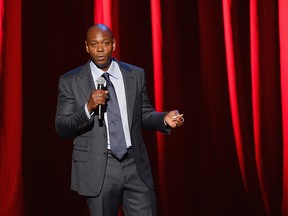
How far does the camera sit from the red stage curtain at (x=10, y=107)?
9.58 ft

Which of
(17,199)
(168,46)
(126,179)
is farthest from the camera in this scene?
(168,46)

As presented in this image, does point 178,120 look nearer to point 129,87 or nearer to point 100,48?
point 129,87

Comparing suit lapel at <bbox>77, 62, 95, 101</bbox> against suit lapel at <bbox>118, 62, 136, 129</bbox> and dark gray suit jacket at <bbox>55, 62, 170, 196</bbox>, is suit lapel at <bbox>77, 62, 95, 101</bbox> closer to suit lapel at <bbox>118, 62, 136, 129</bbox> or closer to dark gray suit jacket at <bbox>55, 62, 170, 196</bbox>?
dark gray suit jacket at <bbox>55, 62, 170, 196</bbox>

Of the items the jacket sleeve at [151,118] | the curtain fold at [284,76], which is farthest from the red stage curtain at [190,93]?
the jacket sleeve at [151,118]

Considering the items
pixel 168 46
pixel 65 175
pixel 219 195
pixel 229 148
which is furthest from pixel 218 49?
pixel 65 175

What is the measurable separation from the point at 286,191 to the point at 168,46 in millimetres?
1128

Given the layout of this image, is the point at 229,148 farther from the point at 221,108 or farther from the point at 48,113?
the point at 48,113

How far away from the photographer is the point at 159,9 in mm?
3164

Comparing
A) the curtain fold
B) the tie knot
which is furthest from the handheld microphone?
the curtain fold

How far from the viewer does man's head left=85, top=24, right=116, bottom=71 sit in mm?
1965

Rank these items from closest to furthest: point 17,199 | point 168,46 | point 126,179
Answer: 1. point 126,179
2. point 17,199
3. point 168,46

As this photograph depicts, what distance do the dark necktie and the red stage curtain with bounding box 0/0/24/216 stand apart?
3.65 ft

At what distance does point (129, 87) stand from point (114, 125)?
6.6 inches

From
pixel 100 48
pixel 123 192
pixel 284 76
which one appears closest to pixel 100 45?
pixel 100 48
